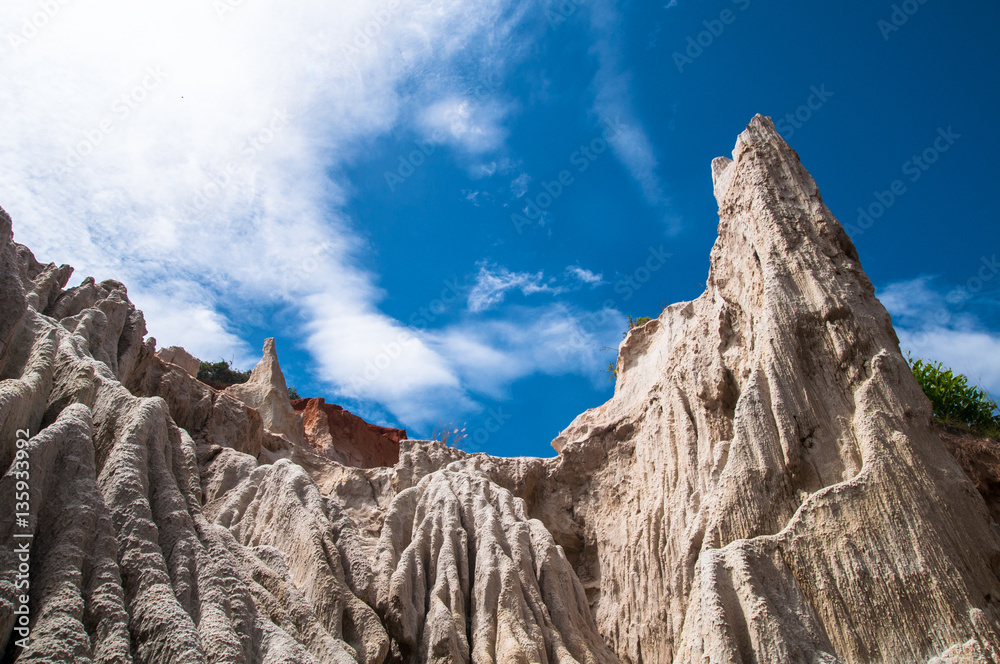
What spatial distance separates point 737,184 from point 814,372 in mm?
5505

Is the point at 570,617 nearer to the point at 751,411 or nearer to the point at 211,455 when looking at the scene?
the point at 751,411

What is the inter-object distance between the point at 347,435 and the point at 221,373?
10118 mm

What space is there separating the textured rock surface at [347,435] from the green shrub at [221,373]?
231 inches

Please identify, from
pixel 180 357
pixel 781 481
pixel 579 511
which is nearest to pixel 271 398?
pixel 180 357

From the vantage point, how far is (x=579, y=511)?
16.2 metres

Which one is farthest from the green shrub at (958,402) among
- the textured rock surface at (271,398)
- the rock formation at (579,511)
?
the textured rock surface at (271,398)

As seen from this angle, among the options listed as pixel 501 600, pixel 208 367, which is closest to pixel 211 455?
pixel 501 600

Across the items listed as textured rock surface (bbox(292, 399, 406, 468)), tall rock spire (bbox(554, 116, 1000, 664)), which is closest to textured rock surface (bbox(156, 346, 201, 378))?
textured rock surface (bbox(292, 399, 406, 468))

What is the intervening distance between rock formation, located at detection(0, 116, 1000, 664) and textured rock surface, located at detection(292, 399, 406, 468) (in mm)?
9020

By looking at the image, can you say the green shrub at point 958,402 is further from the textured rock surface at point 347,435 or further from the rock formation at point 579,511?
the textured rock surface at point 347,435

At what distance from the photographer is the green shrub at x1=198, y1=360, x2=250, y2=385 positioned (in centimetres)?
3344

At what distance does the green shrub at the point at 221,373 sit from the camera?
110ft

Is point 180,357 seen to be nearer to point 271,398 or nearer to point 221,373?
point 271,398

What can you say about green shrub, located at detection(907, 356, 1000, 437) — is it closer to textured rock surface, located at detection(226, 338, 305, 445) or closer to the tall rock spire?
the tall rock spire
